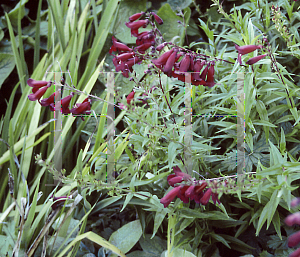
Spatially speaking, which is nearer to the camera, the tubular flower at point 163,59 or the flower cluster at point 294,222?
the flower cluster at point 294,222

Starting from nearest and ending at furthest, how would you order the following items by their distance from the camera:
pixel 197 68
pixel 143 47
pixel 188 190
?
1. pixel 188 190
2. pixel 197 68
3. pixel 143 47

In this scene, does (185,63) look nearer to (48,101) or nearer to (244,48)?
(244,48)

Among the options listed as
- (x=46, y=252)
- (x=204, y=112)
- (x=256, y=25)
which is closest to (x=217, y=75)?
(x=204, y=112)

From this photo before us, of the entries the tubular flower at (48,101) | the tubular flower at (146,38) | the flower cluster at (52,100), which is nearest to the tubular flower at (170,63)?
the tubular flower at (146,38)

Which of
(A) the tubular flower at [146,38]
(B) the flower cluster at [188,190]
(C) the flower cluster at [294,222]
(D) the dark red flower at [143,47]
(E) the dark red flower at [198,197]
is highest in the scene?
(A) the tubular flower at [146,38]

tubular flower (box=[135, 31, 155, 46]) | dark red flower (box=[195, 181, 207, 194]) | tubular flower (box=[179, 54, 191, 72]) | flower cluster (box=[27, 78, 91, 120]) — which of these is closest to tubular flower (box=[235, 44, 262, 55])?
tubular flower (box=[179, 54, 191, 72])

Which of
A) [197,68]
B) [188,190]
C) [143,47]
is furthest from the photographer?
[143,47]

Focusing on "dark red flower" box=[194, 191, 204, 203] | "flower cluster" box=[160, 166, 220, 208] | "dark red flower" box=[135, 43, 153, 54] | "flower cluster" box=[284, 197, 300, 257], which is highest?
"dark red flower" box=[135, 43, 153, 54]

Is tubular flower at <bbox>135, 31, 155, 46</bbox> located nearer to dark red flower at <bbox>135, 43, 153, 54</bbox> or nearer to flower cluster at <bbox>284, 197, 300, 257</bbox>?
dark red flower at <bbox>135, 43, 153, 54</bbox>

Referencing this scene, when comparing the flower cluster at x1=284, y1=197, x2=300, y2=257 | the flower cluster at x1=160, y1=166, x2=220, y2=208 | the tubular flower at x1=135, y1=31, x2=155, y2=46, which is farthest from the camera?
the tubular flower at x1=135, y1=31, x2=155, y2=46

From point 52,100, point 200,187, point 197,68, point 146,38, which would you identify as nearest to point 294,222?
point 200,187

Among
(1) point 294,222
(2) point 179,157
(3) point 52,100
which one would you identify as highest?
(3) point 52,100

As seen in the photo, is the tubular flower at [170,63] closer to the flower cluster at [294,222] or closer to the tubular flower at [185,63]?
the tubular flower at [185,63]

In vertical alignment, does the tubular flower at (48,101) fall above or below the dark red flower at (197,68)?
below
